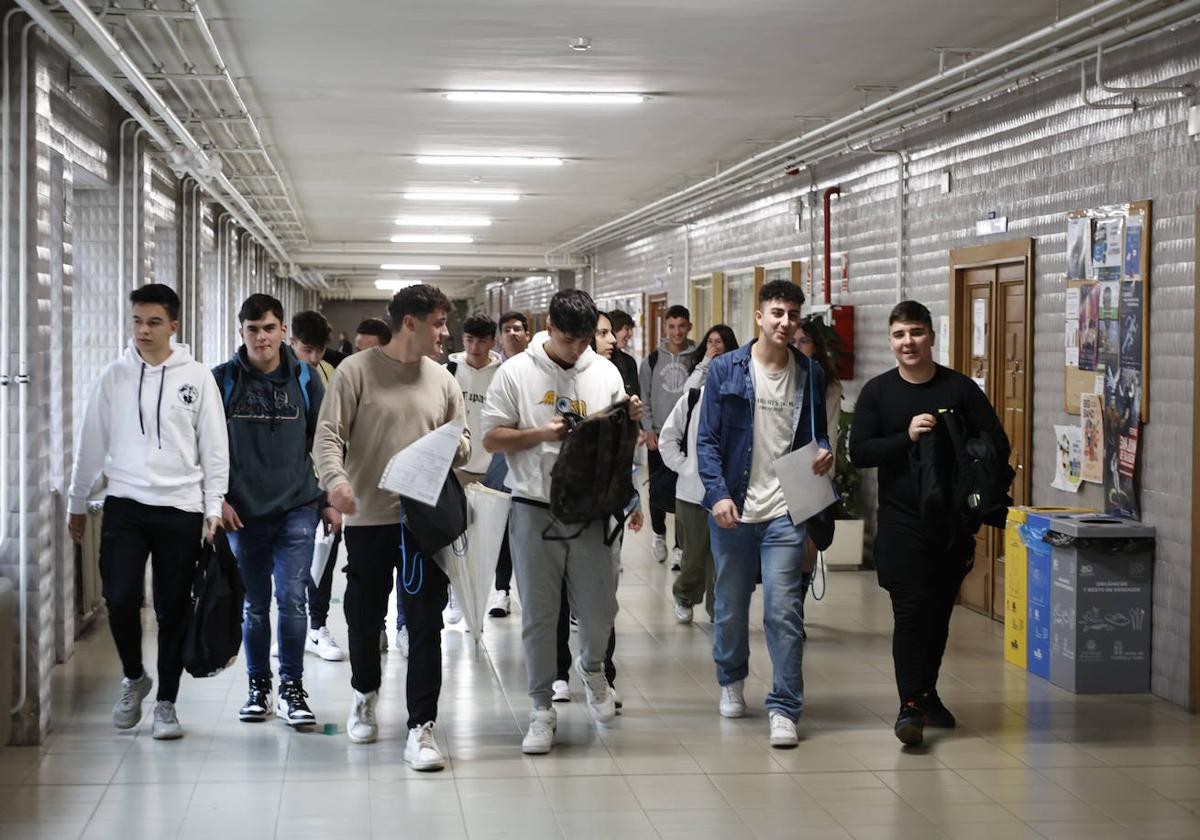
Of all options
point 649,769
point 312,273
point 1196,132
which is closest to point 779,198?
point 1196,132

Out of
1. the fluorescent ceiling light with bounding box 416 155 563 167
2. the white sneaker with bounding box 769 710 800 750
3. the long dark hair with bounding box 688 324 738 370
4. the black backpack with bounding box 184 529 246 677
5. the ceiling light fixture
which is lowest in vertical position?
the white sneaker with bounding box 769 710 800 750

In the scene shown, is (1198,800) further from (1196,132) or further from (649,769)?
(1196,132)

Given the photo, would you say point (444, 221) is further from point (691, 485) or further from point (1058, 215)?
point (691, 485)

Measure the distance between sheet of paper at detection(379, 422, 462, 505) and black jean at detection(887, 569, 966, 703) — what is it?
5.63 feet

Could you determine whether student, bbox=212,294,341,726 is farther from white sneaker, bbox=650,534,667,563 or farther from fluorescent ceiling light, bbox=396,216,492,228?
fluorescent ceiling light, bbox=396,216,492,228

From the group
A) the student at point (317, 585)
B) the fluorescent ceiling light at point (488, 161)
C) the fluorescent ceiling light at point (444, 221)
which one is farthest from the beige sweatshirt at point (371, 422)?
the fluorescent ceiling light at point (444, 221)

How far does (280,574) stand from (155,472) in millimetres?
657

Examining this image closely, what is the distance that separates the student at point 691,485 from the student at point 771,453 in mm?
162

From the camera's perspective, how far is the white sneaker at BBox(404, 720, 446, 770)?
4734 mm

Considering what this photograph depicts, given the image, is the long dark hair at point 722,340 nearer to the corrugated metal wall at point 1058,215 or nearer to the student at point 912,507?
the corrugated metal wall at point 1058,215

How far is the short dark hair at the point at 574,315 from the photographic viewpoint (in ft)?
16.0

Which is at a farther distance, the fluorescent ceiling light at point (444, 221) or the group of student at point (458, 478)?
the fluorescent ceiling light at point (444, 221)

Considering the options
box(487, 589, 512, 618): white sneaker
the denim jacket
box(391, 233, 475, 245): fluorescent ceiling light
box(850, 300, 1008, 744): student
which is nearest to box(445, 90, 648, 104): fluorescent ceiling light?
box(487, 589, 512, 618): white sneaker

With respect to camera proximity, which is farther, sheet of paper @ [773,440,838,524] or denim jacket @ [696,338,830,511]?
denim jacket @ [696,338,830,511]
